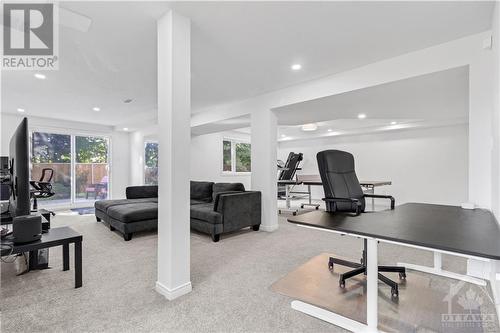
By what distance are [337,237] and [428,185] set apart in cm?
440

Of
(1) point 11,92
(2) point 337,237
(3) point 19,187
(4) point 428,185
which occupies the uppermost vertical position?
(1) point 11,92

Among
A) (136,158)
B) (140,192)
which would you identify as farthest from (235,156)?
(140,192)

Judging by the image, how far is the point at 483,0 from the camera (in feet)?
6.44

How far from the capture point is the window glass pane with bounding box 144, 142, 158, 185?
25.8ft

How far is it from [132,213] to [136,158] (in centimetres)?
455

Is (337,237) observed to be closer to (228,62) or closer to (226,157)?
(228,62)

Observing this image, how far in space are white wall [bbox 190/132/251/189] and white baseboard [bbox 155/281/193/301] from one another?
211 inches

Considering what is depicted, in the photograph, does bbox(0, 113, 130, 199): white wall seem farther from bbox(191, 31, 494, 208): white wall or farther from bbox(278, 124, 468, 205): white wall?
bbox(278, 124, 468, 205): white wall

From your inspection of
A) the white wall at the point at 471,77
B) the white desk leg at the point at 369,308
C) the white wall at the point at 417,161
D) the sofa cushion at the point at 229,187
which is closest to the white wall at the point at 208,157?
the sofa cushion at the point at 229,187

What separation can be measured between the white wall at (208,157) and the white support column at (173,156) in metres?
5.26

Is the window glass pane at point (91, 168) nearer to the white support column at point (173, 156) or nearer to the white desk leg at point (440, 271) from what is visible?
the white support column at point (173, 156)

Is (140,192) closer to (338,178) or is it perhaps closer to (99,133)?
(99,133)

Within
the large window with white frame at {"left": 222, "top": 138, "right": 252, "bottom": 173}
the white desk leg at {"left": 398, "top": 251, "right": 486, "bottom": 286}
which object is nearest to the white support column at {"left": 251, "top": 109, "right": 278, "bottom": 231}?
the white desk leg at {"left": 398, "top": 251, "right": 486, "bottom": 286}

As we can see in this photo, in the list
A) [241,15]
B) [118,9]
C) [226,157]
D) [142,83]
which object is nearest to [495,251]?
[241,15]
